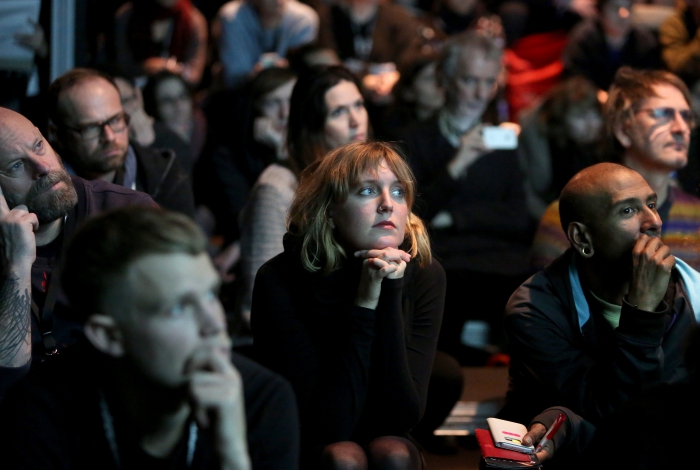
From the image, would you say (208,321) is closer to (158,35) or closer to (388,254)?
(388,254)

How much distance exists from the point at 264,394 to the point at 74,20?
8.89 feet

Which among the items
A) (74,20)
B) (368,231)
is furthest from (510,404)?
(74,20)

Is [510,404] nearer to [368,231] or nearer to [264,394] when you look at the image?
[368,231]

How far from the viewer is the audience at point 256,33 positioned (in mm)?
4656

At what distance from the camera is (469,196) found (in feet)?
11.8

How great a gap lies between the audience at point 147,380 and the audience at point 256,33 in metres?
3.24

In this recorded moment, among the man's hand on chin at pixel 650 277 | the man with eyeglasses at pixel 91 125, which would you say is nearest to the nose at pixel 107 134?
the man with eyeglasses at pixel 91 125

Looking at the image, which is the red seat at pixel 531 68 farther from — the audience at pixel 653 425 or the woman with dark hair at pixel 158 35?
the audience at pixel 653 425

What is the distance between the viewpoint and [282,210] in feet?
9.70

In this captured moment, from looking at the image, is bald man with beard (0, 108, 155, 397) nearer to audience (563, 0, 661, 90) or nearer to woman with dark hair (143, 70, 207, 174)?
woman with dark hair (143, 70, 207, 174)

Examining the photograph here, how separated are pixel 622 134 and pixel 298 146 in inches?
43.6

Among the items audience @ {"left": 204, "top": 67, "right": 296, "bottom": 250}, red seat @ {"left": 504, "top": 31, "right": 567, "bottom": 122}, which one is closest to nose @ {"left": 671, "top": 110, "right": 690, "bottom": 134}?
audience @ {"left": 204, "top": 67, "right": 296, "bottom": 250}

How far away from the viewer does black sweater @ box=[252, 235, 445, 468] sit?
204cm

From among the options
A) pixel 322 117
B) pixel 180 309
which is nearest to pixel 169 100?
pixel 322 117
